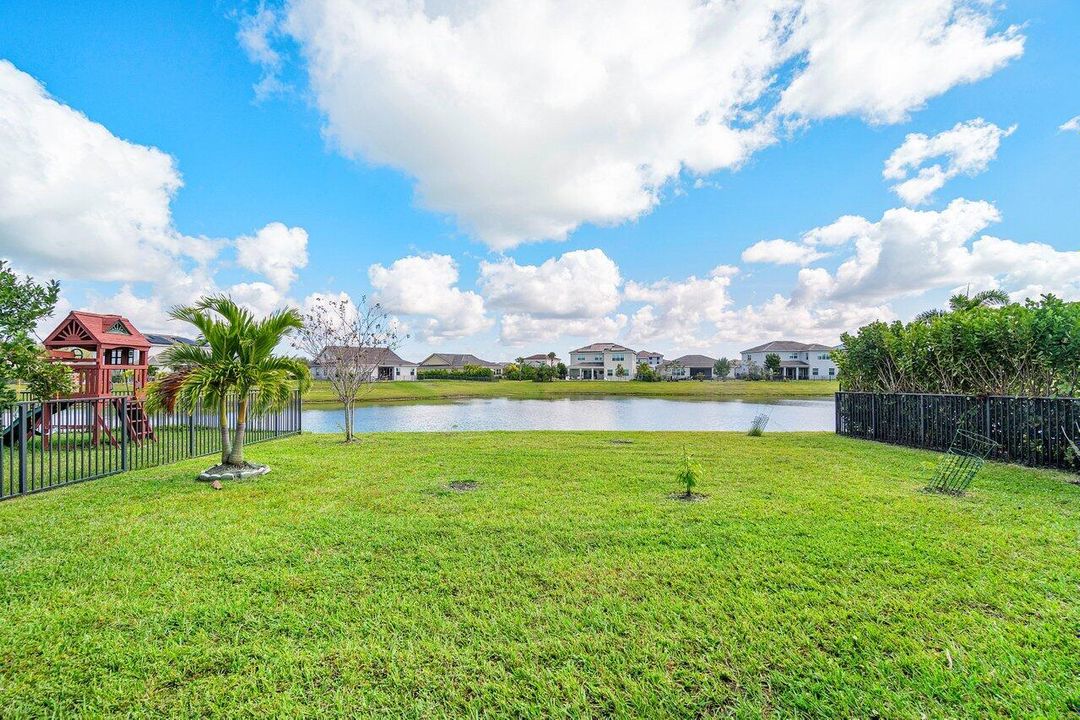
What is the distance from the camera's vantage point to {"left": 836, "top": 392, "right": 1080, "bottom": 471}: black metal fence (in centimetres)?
726

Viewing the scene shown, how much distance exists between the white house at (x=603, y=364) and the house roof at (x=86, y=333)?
6340 centimetres

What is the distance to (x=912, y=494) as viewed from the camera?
224 inches

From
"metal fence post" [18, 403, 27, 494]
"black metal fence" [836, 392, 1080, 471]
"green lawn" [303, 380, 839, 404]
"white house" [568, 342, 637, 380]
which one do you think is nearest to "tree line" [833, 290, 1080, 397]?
"black metal fence" [836, 392, 1080, 471]

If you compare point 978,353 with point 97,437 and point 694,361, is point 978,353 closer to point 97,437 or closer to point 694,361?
point 97,437

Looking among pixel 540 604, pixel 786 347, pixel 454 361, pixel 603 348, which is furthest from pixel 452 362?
pixel 540 604

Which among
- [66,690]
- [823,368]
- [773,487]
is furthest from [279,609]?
[823,368]

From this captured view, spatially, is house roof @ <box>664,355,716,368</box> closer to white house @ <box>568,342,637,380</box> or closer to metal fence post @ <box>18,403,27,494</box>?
white house @ <box>568,342,637,380</box>

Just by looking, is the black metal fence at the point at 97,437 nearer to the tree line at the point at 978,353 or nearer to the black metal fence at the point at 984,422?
the black metal fence at the point at 984,422

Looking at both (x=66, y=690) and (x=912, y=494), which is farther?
(x=912, y=494)

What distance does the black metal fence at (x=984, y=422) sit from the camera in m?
7.26

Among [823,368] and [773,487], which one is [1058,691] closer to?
[773,487]

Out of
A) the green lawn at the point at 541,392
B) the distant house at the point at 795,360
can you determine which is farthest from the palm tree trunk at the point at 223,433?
the distant house at the point at 795,360

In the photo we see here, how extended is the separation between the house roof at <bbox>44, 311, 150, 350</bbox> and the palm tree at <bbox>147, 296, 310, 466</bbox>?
19.3 ft

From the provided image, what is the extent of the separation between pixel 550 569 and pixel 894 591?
2.44 meters
